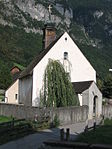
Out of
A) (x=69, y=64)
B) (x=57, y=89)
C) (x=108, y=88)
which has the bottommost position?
(x=57, y=89)

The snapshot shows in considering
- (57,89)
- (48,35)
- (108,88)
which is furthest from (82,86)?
(108,88)

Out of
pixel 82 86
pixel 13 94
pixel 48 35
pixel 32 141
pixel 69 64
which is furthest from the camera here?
pixel 13 94

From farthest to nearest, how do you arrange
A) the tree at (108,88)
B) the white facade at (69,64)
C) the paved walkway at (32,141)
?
the tree at (108,88), the white facade at (69,64), the paved walkway at (32,141)

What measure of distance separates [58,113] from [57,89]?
7296 mm

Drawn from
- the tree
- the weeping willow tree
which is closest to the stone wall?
the weeping willow tree

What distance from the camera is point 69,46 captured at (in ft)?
160

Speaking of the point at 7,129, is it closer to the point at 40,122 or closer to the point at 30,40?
the point at 40,122

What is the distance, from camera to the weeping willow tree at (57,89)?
39.5 metres

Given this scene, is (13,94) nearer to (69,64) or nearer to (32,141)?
(69,64)

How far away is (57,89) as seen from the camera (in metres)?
40.0

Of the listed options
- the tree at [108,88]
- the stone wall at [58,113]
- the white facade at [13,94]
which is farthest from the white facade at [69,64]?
the tree at [108,88]

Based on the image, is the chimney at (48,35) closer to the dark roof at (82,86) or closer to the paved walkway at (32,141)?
the dark roof at (82,86)

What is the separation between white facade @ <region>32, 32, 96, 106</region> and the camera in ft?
150

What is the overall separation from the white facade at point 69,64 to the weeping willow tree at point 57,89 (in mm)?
3991
